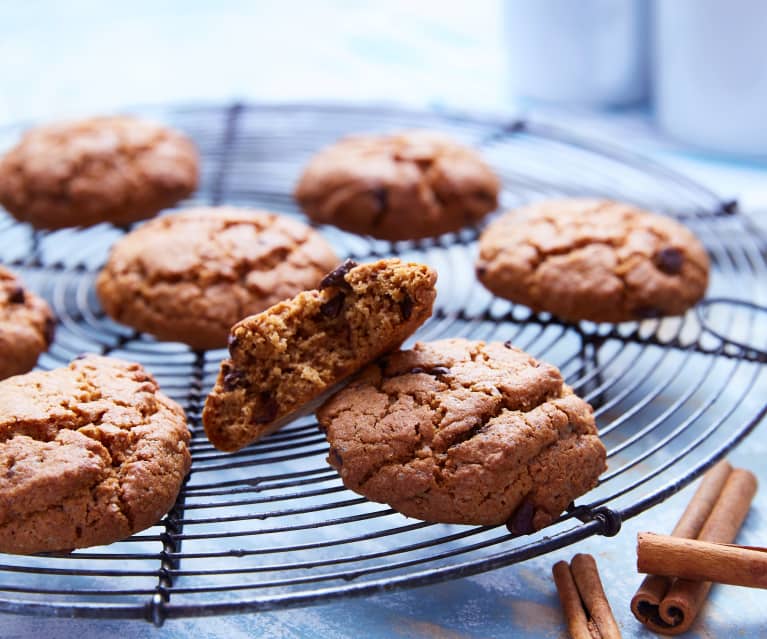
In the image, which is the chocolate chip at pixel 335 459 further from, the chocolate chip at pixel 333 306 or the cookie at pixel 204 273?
the cookie at pixel 204 273

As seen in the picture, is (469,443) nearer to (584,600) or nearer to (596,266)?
(584,600)

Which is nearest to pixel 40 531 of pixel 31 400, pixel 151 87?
pixel 31 400

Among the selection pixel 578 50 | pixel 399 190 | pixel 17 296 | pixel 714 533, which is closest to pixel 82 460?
Result: pixel 17 296

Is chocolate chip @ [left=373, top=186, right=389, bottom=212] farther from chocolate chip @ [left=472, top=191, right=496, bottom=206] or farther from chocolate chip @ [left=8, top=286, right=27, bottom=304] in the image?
chocolate chip @ [left=8, top=286, right=27, bottom=304]

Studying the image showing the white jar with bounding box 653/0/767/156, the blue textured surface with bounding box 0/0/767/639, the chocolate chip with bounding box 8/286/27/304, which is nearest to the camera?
the chocolate chip with bounding box 8/286/27/304

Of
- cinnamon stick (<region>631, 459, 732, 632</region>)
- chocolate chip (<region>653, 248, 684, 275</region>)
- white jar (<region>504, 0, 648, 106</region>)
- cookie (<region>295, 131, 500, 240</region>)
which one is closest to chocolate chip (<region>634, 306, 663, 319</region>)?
chocolate chip (<region>653, 248, 684, 275</region>)

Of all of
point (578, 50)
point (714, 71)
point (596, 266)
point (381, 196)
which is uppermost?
point (714, 71)
